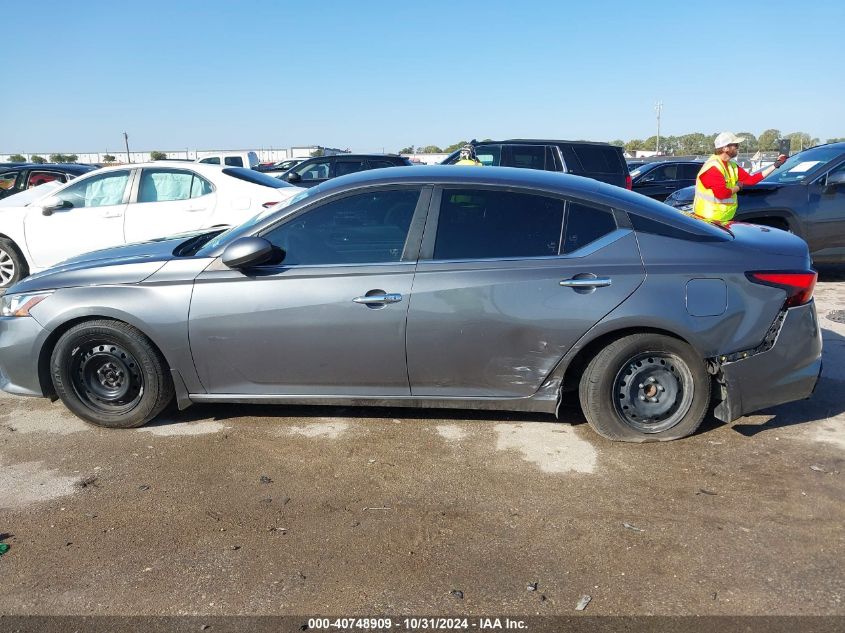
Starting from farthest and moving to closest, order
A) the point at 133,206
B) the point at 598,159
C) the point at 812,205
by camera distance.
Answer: the point at 598,159
the point at 133,206
the point at 812,205

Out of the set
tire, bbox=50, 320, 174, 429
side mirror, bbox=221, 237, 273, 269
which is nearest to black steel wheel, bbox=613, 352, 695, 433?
side mirror, bbox=221, 237, 273, 269

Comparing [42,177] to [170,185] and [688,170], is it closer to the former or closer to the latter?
[170,185]

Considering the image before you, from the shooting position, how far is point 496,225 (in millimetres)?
3971

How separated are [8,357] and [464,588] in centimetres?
331

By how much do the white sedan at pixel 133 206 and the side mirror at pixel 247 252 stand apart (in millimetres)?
4164

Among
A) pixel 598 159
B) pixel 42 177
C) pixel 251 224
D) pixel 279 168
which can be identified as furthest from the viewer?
pixel 279 168

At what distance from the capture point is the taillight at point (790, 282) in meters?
3.82

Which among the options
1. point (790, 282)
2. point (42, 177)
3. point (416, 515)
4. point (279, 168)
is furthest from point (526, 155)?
point (279, 168)

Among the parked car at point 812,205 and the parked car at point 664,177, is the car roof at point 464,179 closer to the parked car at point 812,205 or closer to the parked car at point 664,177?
the parked car at point 812,205

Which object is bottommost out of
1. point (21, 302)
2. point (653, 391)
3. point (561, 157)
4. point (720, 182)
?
point (653, 391)

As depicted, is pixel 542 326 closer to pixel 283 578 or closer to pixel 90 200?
pixel 283 578

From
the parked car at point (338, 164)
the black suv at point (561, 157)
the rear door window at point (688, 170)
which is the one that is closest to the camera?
the black suv at point (561, 157)

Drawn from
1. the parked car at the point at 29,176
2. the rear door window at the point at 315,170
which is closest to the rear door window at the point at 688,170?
the rear door window at the point at 315,170

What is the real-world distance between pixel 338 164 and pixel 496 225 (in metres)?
11.9
